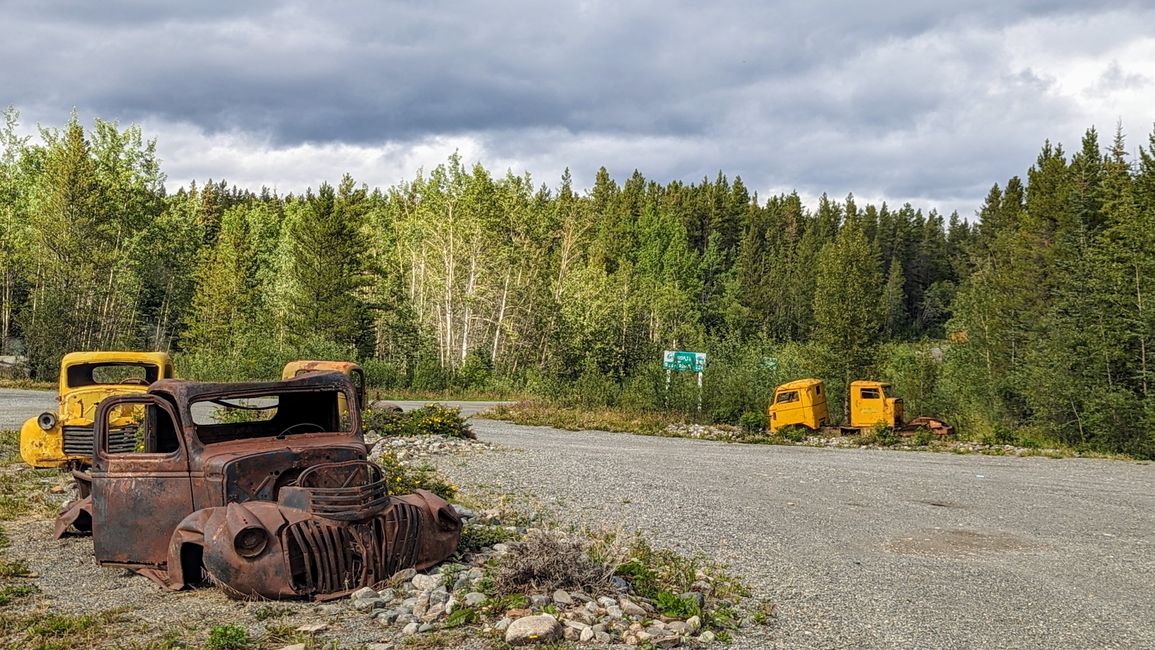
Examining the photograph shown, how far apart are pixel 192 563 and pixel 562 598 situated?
9.96 feet

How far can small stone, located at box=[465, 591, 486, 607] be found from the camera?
6.47 m

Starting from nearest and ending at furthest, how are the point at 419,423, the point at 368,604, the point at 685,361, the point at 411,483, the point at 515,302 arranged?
the point at 368,604, the point at 411,483, the point at 419,423, the point at 685,361, the point at 515,302

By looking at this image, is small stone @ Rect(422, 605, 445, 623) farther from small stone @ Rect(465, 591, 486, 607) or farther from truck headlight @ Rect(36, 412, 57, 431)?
truck headlight @ Rect(36, 412, 57, 431)

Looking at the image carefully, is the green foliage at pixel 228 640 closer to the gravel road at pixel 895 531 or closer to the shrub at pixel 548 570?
the shrub at pixel 548 570

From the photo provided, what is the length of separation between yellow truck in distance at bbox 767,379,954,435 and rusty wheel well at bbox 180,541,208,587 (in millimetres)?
23024

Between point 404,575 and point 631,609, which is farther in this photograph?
point 404,575

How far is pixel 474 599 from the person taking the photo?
6520 mm

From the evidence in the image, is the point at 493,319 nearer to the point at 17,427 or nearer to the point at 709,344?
the point at 709,344

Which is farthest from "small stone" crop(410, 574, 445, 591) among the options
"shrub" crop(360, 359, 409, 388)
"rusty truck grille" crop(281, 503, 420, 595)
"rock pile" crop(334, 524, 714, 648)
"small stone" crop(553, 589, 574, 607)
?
"shrub" crop(360, 359, 409, 388)

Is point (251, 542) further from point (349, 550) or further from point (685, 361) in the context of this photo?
point (685, 361)

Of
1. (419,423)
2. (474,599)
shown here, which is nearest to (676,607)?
(474,599)

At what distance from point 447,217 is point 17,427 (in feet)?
A: 100.0

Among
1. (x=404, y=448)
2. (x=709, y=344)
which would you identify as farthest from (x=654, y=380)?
(x=404, y=448)

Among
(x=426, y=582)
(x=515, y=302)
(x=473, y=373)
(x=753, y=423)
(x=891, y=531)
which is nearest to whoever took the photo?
(x=426, y=582)
